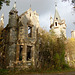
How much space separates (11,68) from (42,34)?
8371mm

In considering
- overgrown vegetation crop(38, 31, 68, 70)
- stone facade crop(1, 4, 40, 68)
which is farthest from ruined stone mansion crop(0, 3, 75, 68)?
overgrown vegetation crop(38, 31, 68, 70)

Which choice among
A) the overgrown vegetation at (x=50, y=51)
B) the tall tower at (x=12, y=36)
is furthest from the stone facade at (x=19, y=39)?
the overgrown vegetation at (x=50, y=51)

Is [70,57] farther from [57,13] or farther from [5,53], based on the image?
[57,13]

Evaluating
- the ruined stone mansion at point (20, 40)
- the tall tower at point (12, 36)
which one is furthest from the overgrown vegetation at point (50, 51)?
the tall tower at point (12, 36)

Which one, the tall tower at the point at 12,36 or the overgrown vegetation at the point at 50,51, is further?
the overgrown vegetation at the point at 50,51

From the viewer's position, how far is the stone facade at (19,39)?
13632 millimetres

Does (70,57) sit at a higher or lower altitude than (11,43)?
lower

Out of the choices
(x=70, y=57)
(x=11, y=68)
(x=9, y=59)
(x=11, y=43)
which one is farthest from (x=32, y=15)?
(x=70, y=57)

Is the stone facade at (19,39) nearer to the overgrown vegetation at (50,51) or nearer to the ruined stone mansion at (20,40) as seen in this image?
the ruined stone mansion at (20,40)

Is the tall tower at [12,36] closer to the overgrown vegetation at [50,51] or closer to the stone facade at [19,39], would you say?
the stone facade at [19,39]

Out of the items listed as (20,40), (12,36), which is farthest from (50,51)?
(12,36)

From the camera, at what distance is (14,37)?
47.2 feet

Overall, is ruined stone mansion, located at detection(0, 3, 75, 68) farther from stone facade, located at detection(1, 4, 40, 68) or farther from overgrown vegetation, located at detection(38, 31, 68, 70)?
overgrown vegetation, located at detection(38, 31, 68, 70)

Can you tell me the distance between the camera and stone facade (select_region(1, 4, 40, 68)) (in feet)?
44.7
